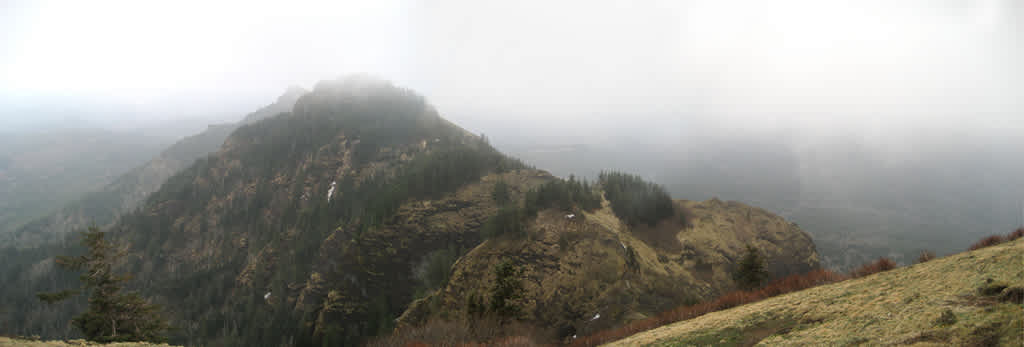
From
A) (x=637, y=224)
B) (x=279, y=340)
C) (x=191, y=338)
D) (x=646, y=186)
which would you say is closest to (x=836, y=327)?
(x=637, y=224)

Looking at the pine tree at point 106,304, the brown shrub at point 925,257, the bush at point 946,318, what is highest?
the bush at point 946,318

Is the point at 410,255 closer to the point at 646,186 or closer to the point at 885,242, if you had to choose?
the point at 646,186

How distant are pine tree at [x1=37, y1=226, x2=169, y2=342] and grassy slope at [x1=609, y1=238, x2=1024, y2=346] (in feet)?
90.5

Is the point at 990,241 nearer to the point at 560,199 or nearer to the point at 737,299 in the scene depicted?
the point at 737,299

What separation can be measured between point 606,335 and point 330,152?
471 ft

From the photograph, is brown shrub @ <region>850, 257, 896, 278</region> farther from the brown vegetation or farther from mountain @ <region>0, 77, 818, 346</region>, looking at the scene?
mountain @ <region>0, 77, 818, 346</region>

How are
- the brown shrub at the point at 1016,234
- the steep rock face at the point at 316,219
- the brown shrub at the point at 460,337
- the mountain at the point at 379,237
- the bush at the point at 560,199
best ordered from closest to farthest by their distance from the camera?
the brown shrub at the point at 1016,234, the brown shrub at the point at 460,337, the mountain at the point at 379,237, the bush at the point at 560,199, the steep rock face at the point at 316,219

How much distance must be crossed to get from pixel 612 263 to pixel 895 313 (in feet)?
129

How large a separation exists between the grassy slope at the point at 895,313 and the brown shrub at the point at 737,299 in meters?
2.43

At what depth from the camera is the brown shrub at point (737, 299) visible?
13.6 metres

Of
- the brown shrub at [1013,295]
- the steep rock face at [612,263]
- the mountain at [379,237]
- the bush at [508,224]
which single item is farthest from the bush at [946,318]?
the bush at [508,224]

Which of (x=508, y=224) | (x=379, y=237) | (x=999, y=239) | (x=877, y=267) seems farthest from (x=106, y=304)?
(x=379, y=237)

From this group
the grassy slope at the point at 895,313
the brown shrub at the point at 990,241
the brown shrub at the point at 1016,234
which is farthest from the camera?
the brown shrub at the point at 990,241

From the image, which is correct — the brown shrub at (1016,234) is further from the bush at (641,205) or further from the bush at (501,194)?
the bush at (501,194)
